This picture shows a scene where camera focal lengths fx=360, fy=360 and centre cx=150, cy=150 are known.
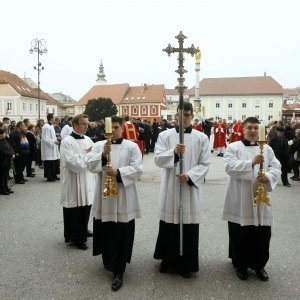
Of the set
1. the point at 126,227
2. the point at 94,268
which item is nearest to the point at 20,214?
the point at 94,268

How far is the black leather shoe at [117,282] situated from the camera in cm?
410

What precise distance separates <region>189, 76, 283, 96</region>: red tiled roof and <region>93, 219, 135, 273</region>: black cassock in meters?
76.9

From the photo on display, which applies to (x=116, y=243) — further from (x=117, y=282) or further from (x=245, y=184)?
(x=245, y=184)

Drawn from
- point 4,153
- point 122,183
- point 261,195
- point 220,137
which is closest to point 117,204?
point 122,183

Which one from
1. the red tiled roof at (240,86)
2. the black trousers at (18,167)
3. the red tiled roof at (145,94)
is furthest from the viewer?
the red tiled roof at (145,94)

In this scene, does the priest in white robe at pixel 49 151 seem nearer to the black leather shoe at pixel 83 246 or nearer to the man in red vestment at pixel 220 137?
the black leather shoe at pixel 83 246

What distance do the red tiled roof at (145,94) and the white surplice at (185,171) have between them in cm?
7803

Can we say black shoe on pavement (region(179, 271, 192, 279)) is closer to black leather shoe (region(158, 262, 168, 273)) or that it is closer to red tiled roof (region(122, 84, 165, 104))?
black leather shoe (region(158, 262, 168, 273))

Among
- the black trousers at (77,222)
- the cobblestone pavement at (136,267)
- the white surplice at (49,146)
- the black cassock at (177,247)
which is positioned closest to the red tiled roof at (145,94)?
the white surplice at (49,146)

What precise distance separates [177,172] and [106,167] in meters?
0.89

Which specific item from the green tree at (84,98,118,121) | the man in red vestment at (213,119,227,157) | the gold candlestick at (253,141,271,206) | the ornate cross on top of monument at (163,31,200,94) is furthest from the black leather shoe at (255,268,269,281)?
the green tree at (84,98,118,121)

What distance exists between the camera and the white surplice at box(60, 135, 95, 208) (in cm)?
529

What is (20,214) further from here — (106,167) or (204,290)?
(204,290)

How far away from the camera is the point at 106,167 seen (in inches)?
167
